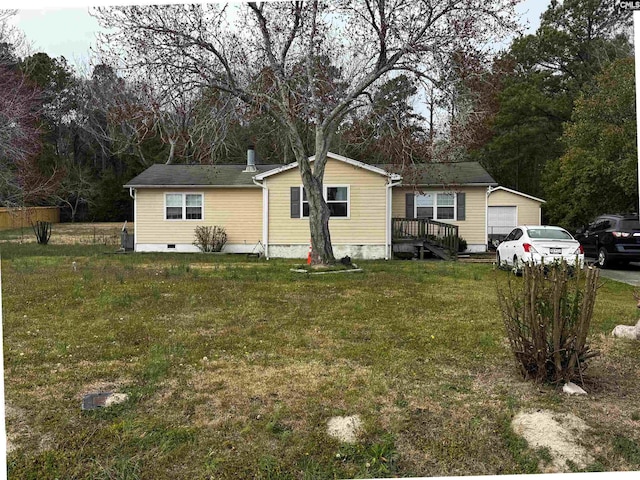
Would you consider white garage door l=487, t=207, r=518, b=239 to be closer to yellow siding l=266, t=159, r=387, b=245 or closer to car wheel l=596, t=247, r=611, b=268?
yellow siding l=266, t=159, r=387, b=245

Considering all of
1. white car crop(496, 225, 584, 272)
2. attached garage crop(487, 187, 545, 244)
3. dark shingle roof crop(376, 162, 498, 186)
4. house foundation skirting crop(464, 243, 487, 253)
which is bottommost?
house foundation skirting crop(464, 243, 487, 253)

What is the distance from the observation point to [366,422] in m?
3.37

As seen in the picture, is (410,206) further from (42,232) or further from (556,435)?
(556,435)

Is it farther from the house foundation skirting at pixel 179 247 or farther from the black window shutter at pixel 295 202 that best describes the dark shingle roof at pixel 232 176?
the house foundation skirting at pixel 179 247

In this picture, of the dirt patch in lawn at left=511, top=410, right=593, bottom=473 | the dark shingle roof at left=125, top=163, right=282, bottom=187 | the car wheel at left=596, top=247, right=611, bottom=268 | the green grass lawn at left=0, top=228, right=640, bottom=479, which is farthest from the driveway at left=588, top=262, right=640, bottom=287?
the dark shingle roof at left=125, top=163, right=282, bottom=187

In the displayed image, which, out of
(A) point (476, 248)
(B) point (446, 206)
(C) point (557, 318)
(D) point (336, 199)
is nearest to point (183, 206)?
(D) point (336, 199)

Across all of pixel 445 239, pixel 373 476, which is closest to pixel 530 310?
pixel 373 476

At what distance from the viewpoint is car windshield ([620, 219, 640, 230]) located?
1107 centimetres

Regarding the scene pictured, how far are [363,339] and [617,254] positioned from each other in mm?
8441

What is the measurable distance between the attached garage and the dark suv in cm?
458

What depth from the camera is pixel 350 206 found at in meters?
15.5

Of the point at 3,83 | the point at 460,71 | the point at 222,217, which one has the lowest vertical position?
the point at 222,217

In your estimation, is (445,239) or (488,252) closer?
(445,239)

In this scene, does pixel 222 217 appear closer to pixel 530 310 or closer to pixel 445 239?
pixel 445 239
